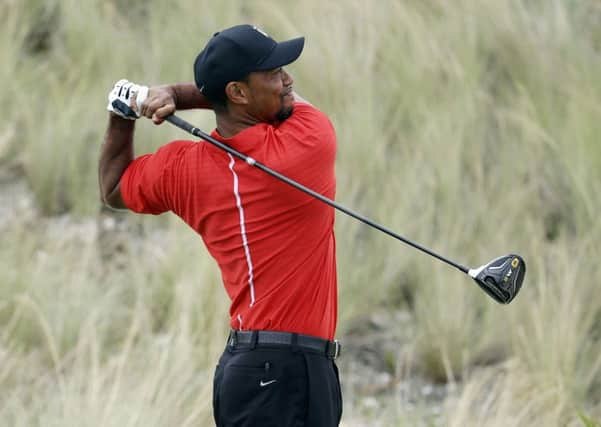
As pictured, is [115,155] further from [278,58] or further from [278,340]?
[278,340]

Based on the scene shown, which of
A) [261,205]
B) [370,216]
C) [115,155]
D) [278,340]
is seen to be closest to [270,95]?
[261,205]

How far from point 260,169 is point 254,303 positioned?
47 centimetres

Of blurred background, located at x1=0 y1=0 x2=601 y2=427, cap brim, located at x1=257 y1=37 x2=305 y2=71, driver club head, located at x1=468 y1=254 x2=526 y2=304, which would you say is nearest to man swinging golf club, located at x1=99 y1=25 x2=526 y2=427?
cap brim, located at x1=257 y1=37 x2=305 y2=71

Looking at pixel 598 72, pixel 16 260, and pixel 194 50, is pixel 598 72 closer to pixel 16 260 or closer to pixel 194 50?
pixel 194 50

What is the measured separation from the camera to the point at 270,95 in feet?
13.4

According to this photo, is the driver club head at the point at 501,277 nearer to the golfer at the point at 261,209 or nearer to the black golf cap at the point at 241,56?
the golfer at the point at 261,209

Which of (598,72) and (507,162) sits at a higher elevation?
(598,72)

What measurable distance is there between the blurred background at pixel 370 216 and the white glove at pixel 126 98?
1817 millimetres

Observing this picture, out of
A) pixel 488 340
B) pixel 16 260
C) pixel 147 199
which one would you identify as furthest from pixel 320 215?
pixel 16 260

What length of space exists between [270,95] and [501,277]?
1041mm

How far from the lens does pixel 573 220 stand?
7910 mm

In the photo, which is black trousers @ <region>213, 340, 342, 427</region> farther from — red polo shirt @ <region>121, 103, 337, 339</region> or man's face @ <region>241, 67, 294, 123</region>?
man's face @ <region>241, 67, 294, 123</region>

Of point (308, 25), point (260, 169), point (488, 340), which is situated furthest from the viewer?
point (308, 25)

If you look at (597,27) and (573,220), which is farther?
(597,27)
